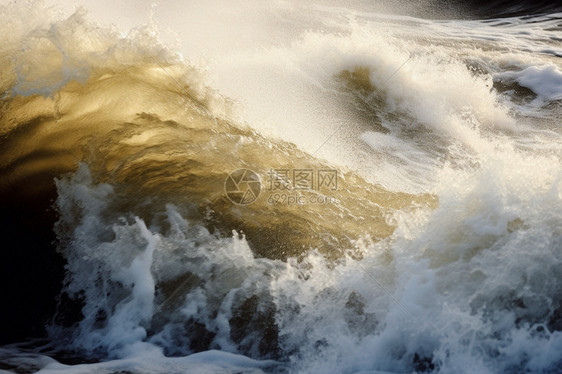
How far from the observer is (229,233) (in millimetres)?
3279

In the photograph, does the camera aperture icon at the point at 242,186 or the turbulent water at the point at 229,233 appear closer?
the turbulent water at the point at 229,233

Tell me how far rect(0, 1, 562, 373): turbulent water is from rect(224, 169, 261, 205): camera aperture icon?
0.01 metres

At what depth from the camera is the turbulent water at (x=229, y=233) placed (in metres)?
2.53

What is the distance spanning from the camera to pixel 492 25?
36.7 feet

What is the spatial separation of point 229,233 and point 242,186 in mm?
464

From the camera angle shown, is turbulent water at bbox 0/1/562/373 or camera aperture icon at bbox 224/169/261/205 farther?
camera aperture icon at bbox 224/169/261/205

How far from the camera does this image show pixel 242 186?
3.61 m

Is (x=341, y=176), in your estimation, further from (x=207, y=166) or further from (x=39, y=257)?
(x=39, y=257)

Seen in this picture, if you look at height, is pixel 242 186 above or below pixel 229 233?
above

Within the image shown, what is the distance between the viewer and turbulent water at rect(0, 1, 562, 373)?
253 centimetres

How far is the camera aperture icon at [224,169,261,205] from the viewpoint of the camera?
3.53m

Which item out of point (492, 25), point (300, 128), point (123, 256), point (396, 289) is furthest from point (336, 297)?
point (492, 25)

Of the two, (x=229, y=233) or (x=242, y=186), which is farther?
(x=242, y=186)

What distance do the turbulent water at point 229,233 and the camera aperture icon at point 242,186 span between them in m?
0.01
